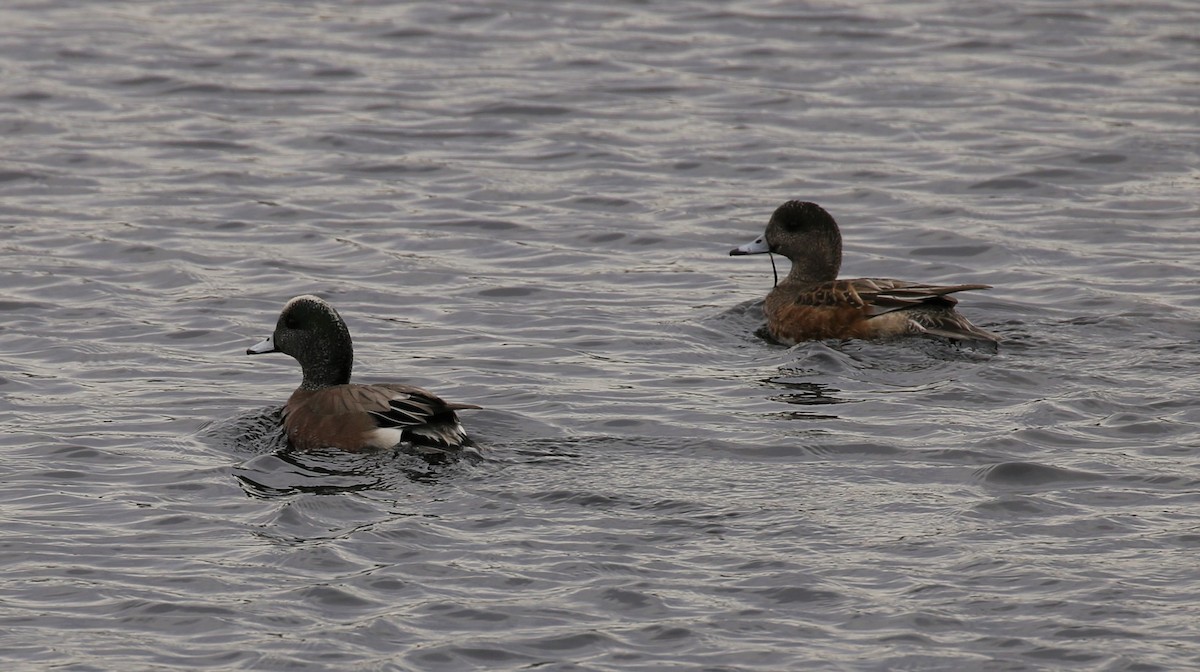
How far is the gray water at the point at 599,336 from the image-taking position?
7.77 metres

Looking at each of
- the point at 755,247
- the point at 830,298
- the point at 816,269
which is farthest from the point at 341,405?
the point at 816,269

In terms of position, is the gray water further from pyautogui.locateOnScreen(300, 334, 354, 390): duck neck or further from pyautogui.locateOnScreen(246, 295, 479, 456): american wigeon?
pyautogui.locateOnScreen(300, 334, 354, 390): duck neck

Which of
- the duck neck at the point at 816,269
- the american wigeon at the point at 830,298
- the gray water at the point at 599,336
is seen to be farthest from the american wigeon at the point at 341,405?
the duck neck at the point at 816,269

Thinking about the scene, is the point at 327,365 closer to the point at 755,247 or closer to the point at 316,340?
the point at 316,340

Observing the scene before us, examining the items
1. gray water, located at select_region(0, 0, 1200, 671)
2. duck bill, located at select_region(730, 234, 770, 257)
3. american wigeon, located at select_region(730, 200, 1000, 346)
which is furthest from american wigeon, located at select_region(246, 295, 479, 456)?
duck bill, located at select_region(730, 234, 770, 257)

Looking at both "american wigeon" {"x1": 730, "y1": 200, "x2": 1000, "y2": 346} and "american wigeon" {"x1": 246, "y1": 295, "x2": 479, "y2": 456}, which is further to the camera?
"american wigeon" {"x1": 730, "y1": 200, "x2": 1000, "y2": 346}

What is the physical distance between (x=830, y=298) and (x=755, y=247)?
1069 millimetres

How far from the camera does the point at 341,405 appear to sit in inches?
394

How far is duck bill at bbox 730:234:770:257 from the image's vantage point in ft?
42.9

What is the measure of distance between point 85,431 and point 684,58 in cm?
1019

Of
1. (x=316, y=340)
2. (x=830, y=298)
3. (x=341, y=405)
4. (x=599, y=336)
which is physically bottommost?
(x=599, y=336)

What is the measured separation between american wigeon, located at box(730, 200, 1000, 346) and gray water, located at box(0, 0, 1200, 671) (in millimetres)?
214

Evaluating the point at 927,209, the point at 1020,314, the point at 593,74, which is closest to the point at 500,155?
the point at 593,74

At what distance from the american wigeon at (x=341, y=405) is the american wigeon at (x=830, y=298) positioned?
3.14 m
